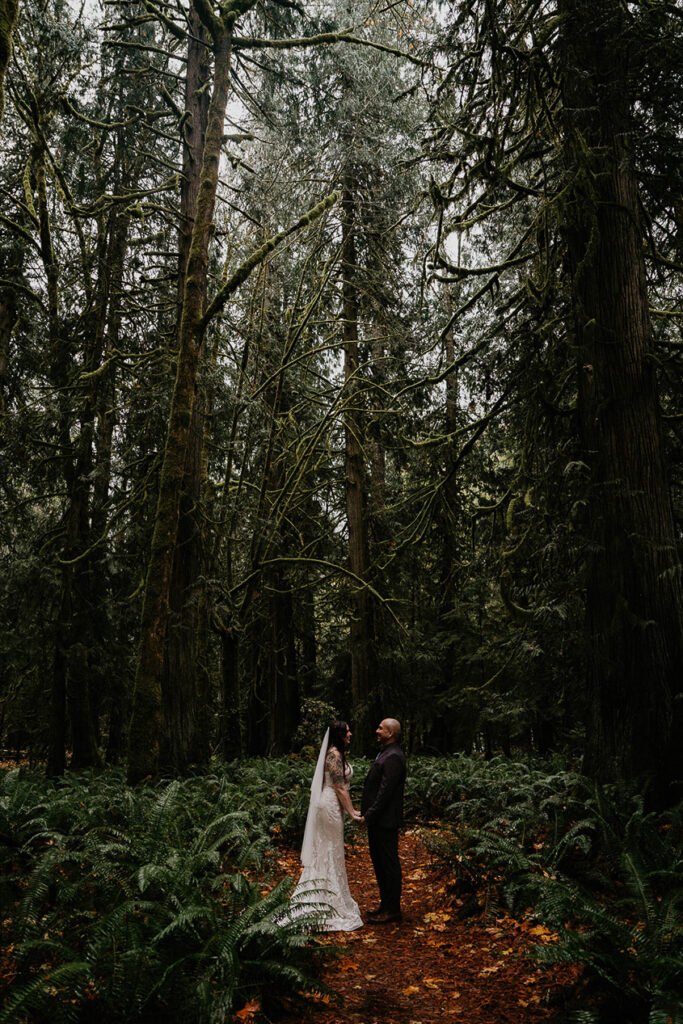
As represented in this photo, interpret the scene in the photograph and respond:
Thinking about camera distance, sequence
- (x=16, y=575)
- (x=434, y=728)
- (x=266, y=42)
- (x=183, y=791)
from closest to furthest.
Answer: (x=183, y=791) → (x=266, y=42) → (x=16, y=575) → (x=434, y=728)

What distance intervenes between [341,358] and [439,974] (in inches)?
A: 622

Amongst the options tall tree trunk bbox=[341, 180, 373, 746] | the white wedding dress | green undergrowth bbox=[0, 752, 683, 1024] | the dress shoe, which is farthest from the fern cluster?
tall tree trunk bbox=[341, 180, 373, 746]

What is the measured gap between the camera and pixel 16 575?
11.4m

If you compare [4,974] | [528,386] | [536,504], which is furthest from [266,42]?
[4,974]

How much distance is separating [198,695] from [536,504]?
5.96 metres

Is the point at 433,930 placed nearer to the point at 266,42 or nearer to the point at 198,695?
the point at 198,695

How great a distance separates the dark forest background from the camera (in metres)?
6.28

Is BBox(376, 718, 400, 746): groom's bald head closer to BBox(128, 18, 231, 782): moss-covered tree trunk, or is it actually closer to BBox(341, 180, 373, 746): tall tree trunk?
BBox(128, 18, 231, 782): moss-covered tree trunk

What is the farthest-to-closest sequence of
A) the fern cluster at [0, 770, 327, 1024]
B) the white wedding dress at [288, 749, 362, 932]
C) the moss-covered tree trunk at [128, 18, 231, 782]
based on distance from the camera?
the moss-covered tree trunk at [128, 18, 231, 782]
the white wedding dress at [288, 749, 362, 932]
the fern cluster at [0, 770, 327, 1024]

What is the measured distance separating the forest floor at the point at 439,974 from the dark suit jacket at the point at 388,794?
833 millimetres

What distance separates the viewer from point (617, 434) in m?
6.27

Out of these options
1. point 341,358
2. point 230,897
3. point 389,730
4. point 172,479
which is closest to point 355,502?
point 341,358

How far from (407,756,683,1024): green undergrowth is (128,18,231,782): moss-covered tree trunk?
3507 millimetres

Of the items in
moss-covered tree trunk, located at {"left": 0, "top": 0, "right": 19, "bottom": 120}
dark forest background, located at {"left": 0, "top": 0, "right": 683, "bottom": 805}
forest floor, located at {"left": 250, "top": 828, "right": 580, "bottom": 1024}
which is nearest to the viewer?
moss-covered tree trunk, located at {"left": 0, "top": 0, "right": 19, "bottom": 120}
